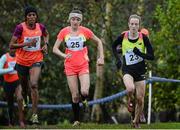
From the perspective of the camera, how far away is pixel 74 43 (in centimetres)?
1249

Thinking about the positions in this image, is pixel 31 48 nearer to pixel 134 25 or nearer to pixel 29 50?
pixel 29 50

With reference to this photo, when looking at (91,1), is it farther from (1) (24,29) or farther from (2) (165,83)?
(1) (24,29)

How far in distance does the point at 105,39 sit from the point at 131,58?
9.21 m

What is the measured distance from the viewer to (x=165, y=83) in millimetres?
18516

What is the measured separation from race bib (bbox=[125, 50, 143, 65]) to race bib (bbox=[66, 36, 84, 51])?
933mm

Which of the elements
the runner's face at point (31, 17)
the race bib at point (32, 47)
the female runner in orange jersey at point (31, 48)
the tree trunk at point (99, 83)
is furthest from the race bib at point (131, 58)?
the tree trunk at point (99, 83)

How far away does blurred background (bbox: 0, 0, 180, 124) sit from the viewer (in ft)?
59.9

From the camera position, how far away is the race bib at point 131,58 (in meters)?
12.2

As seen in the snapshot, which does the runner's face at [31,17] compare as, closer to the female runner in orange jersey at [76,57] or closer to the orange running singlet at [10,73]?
the female runner in orange jersey at [76,57]

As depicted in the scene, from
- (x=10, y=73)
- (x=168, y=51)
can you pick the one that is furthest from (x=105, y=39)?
(x=10, y=73)

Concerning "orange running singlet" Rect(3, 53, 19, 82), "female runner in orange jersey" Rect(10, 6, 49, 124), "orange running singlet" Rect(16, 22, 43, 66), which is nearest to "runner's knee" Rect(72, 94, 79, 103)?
"female runner in orange jersey" Rect(10, 6, 49, 124)

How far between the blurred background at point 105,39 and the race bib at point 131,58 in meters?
5.91

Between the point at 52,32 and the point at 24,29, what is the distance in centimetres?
916

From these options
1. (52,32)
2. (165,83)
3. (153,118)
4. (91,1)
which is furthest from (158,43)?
(153,118)
